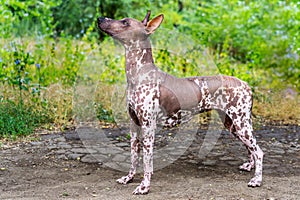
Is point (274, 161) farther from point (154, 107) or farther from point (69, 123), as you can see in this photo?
point (69, 123)

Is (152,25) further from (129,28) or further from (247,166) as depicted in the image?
(247,166)

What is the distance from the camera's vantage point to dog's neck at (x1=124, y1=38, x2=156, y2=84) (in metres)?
4.73

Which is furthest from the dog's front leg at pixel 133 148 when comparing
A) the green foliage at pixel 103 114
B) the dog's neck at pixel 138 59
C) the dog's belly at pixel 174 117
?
the green foliage at pixel 103 114

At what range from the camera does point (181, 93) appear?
193 inches

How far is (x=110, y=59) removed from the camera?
9727 millimetres

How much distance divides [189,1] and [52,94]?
722 centimetres

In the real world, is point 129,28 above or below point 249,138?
above

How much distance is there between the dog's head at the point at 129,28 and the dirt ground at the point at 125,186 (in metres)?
1.53

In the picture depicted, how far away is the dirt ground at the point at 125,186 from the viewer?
4.70 m

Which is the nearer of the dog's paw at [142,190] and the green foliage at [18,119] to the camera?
the dog's paw at [142,190]

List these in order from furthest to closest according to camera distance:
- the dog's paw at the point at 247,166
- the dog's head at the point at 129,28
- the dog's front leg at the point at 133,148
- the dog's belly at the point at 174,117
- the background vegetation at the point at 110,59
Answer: the background vegetation at the point at 110,59 < the dog's paw at the point at 247,166 < the dog's front leg at the point at 133,148 < the dog's belly at the point at 174,117 < the dog's head at the point at 129,28

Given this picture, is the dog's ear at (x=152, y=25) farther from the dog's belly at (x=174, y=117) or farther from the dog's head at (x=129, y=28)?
the dog's belly at (x=174, y=117)

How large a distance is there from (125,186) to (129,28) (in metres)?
1.63

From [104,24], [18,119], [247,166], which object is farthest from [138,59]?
[18,119]
